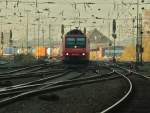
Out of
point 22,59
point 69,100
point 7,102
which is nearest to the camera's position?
point 7,102

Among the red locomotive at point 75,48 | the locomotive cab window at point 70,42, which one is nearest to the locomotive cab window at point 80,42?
the red locomotive at point 75,48

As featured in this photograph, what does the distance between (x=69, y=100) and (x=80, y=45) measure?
25.7 meters

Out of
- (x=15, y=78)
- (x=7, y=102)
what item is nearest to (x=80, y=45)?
(x=15, y=78)

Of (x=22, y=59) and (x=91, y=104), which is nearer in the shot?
(x=91, y=104)

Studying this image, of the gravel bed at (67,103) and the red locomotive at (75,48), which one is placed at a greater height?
the red locomotive at (75,48)

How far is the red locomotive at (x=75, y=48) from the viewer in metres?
43.1

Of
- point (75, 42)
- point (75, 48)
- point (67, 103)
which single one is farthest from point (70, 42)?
point (67, 103)

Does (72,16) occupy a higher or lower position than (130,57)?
higher

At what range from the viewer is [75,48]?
1721 inches

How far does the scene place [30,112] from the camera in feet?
47.1

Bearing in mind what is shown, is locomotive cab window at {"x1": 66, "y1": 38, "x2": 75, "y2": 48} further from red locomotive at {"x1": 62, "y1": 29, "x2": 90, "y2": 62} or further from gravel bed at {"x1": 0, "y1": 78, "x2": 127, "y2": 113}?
gravel bed at {"x1": 0, "y1": 78, "x2": 127, "y2": 113}

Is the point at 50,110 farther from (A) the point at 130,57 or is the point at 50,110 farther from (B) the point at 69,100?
(A) the point at 130,57

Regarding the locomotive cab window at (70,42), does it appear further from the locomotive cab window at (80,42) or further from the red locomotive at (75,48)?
the locomotive cab window at (80,42)

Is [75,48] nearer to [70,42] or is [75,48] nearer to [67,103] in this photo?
[70,42]
